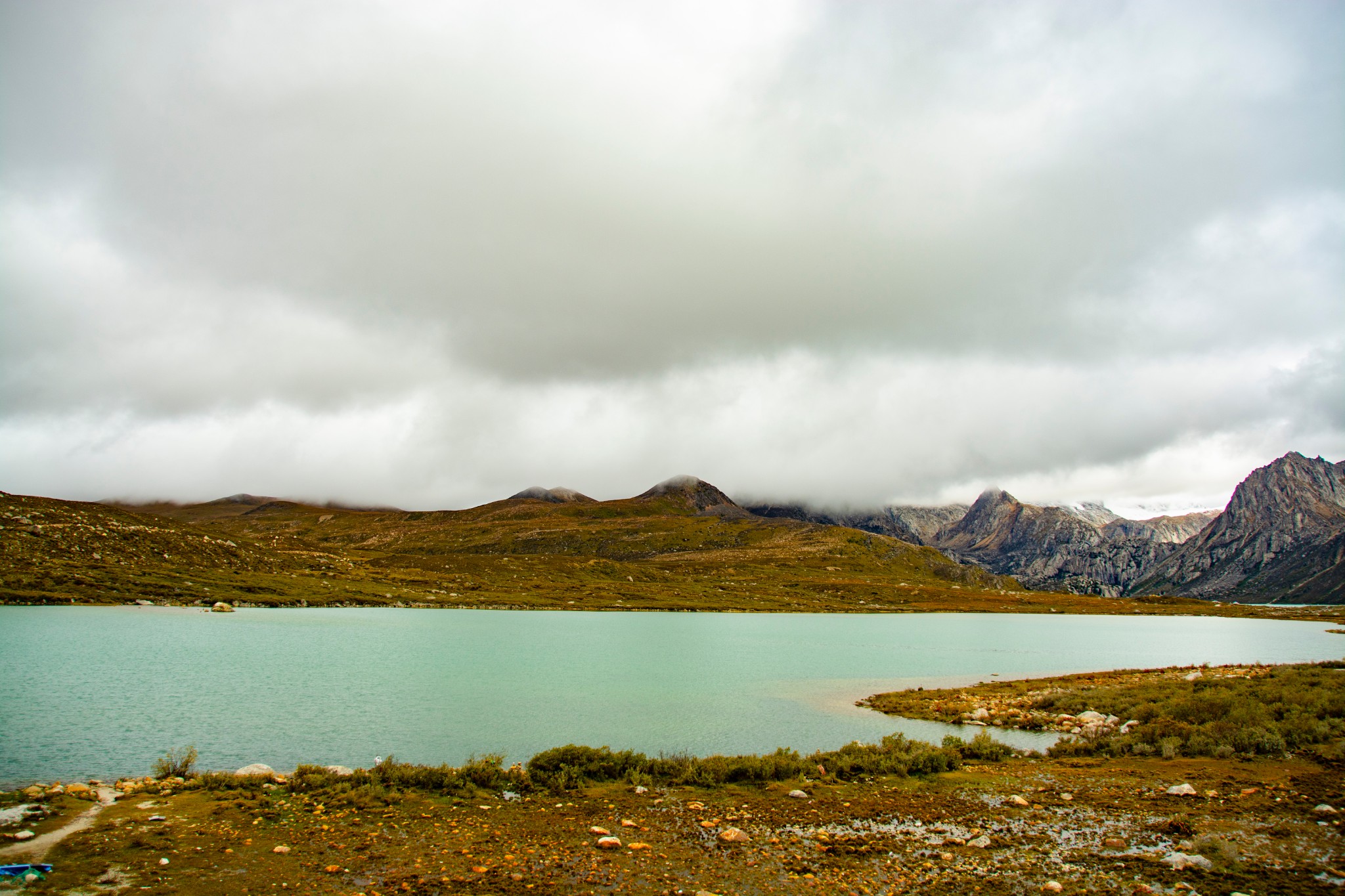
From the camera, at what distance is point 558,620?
117375mm

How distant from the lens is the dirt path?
1293 cm

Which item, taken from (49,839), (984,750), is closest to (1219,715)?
(984,750)

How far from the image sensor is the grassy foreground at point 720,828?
1262 centimetres

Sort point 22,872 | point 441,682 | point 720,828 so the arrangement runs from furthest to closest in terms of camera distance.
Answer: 1. point 441,682
2. point 720,828
3. point 22,872

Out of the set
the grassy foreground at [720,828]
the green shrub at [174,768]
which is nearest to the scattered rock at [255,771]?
the grassy foreground at [720,828]

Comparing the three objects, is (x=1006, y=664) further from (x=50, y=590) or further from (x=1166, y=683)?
(x=50, y=590)

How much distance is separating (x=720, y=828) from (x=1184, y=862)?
9.52 metres

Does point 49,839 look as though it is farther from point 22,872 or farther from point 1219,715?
point 1219,715

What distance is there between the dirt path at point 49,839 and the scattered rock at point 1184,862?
2202 cm

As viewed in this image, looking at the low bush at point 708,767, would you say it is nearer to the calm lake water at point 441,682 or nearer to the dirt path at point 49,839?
the calm lake water at point 441,682

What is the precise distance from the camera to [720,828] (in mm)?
15984

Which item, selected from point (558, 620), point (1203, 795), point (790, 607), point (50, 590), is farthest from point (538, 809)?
point (790, 607)

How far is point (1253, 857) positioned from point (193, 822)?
2285cm

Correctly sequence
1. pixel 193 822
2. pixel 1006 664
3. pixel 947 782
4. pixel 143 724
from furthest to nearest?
pixel 1006 664 → pixel 143 724 → pixel 947 782 → pixel 193 822
